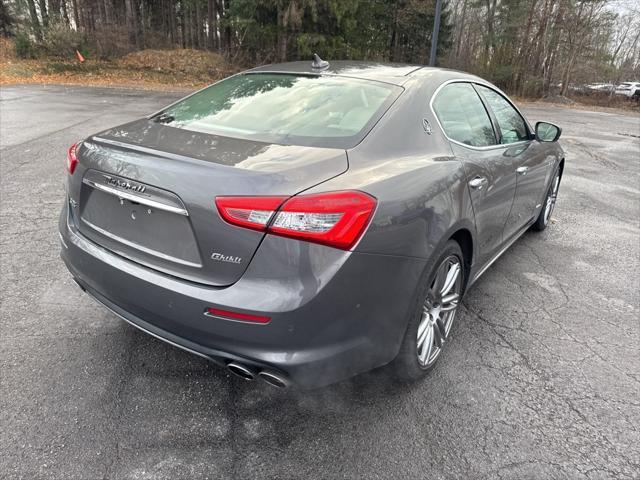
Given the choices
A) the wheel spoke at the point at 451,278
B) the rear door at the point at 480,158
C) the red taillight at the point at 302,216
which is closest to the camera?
the red taillight at the point at 302,216

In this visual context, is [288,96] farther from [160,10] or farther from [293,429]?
[160,10]

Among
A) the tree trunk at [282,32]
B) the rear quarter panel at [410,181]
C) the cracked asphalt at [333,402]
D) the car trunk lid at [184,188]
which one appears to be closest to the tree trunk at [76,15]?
the tree trunk at [282,32]

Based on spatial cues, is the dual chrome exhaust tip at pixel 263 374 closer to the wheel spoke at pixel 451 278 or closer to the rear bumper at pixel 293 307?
the rear bumper at pixel 293 307

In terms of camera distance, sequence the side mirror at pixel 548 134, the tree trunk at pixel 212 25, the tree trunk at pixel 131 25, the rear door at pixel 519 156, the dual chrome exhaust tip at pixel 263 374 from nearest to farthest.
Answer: the dual chrome exhaust tip at pixel 263 374 < the rear door at pixel 519 156 < the side mirror at pixel 548 134 < the tree trunk at pixel 131 25 < the tree trunk at pixel 212 25

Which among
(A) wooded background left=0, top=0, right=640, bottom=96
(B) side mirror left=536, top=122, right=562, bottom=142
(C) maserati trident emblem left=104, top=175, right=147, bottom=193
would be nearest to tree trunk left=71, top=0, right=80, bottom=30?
(A) wooded background left=0, top=0, right=640, bottom=96

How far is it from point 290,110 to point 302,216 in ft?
3.42

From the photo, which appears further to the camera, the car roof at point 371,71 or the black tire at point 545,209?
the black tire at point 545,209

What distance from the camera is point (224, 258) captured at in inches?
73.0

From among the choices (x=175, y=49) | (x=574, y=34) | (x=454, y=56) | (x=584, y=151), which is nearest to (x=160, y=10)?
(x=175, y=49)

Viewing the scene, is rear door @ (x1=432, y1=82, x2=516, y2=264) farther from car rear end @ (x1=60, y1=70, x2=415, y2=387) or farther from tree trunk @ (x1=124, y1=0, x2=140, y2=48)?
tree trunk @ (x1=124, y1=0, x2=140, y2=48)

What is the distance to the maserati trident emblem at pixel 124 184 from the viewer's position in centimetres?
198

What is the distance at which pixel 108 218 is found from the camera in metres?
2.18

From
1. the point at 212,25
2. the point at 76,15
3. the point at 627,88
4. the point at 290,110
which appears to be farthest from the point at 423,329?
the point at 627,88

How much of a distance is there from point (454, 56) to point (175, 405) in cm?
3289
